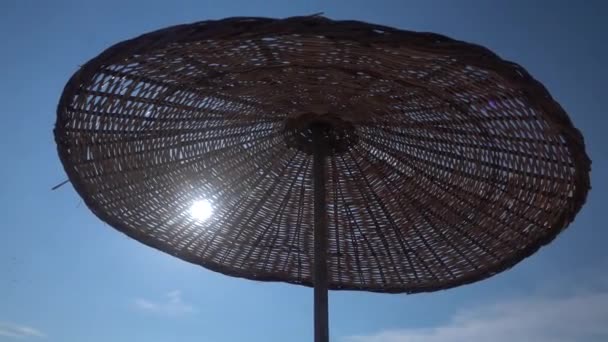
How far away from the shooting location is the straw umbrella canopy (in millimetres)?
3191

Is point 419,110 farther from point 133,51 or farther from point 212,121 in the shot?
point 133,51

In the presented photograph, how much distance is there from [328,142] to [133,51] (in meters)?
1.99

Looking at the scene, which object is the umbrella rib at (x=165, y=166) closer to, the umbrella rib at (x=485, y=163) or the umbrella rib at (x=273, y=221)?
the umbrella rib at (x=273, y=221)

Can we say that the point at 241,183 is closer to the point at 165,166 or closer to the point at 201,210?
the point at 201,210

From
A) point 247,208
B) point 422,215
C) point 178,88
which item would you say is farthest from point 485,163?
point 178,88

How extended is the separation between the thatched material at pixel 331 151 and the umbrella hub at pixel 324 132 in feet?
0.06

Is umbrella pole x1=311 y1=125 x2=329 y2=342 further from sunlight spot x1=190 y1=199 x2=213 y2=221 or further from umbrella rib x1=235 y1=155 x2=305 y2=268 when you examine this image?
sunlight spot x1=190 y1=199 x2=213 y2=221

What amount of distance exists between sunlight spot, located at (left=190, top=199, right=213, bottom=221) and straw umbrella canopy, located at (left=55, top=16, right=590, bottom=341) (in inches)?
0.8

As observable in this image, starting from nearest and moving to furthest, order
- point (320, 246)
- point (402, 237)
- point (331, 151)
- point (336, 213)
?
1. point (320, 246)
2. point (331, 151)
3. point (402, 237)
4. point (336, 213)

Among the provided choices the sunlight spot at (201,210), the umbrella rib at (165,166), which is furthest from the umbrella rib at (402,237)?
the sunlight spot at (201,210)

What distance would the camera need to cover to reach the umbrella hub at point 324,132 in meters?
A: 4.54

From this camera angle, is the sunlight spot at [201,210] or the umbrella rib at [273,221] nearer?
the sunlight spot at [201,210]

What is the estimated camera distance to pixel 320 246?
13.8 ft

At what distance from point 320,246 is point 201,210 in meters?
1.21
